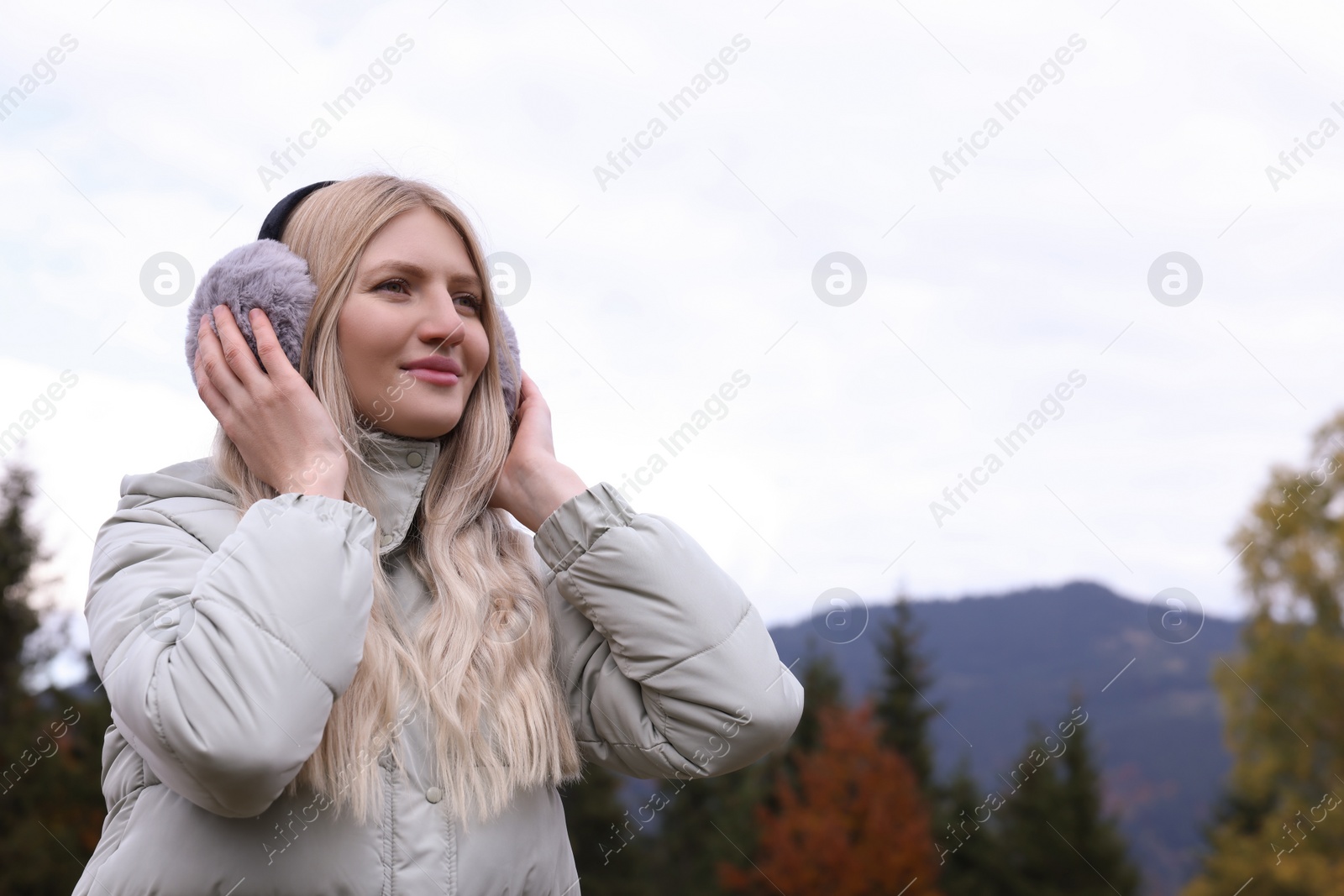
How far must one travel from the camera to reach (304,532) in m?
2.10

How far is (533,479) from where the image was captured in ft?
8.56

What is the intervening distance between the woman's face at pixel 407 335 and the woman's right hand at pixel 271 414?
0.15 metres

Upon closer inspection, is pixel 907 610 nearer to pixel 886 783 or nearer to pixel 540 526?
pixel 886 783

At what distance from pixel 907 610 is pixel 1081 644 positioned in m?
43.6

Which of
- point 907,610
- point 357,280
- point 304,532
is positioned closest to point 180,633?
point 304,532

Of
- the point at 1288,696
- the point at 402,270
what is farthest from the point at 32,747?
the point at 1288,696

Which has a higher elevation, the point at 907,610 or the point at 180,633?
the point at 180,633

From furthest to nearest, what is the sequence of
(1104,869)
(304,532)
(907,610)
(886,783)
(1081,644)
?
1. (1081,644)
2. (907,610)
3. (886,783)
4. (1104,869)
5. (304,532)

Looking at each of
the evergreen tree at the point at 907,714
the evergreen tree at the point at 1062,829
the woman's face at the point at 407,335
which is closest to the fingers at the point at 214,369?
the woman's face at the point at 407,335

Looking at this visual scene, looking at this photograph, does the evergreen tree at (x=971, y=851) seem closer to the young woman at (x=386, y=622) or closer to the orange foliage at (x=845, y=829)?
the orange foliage at (x=845, y=829)

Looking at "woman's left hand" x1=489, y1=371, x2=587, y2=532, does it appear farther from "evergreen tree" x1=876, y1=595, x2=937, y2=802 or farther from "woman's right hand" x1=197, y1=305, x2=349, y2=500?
"evergreen tree" x1=876, y1=595, x2=937, y2=802

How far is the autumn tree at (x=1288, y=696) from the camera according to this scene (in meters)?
23.6

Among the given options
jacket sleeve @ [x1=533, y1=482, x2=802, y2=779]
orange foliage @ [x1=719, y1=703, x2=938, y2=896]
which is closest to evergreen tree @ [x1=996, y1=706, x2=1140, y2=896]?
→ orange foliage @ [x1=719, y1=703, x2=938, y2=896]

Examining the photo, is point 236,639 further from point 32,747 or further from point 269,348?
point 32,747
